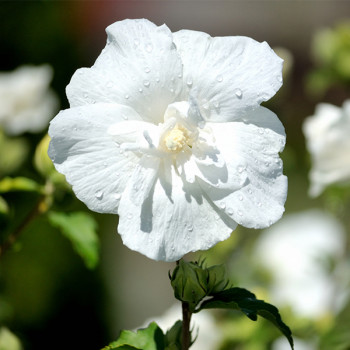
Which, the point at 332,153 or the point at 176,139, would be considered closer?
the point at 176,139

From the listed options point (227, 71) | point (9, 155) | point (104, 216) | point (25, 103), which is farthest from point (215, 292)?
point (104, 216)

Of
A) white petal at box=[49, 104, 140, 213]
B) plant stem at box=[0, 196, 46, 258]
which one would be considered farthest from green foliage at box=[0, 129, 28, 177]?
white petal at box=[49, 104, 140, 213]

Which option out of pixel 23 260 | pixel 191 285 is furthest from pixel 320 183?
pixel 23 260

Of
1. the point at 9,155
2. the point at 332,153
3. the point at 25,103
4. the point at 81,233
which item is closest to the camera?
the point at 81,233

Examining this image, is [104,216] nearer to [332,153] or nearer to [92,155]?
[332,153]

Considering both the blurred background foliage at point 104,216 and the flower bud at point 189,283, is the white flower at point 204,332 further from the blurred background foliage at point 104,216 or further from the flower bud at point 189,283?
the flower bud at point 189,283

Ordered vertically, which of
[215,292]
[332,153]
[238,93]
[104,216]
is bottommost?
[104,216]

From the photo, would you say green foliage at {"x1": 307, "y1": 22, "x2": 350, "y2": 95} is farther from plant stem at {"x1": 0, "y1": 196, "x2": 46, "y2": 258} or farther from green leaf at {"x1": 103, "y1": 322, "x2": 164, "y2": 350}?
green leaf at {"x1": 103, "y1": 322, "x2": 164, "y2": 350}

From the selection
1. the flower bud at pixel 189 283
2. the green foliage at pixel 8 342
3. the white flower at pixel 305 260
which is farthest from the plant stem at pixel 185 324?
the white flower at pixel 305 260

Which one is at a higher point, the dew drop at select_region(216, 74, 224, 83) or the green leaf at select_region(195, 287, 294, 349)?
the dew drop at select_region(216, 74, 224, 83)
